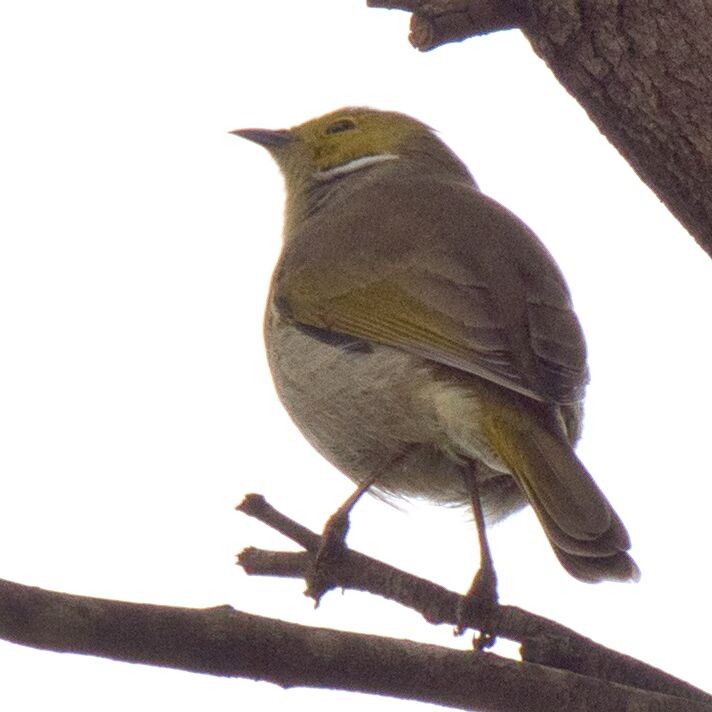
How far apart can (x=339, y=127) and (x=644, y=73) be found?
362 centimetres

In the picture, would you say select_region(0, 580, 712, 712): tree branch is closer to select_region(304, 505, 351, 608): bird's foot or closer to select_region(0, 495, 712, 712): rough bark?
select_region(0, 495, 712, 712): rough bark

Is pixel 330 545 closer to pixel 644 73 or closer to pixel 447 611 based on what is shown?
pixel 447 611

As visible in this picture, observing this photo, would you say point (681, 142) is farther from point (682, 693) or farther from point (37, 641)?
point (37, 641)

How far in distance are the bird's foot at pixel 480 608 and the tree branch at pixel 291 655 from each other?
911 mm

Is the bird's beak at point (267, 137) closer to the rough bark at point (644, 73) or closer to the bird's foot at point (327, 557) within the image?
the bird's foot at point (327, 557)

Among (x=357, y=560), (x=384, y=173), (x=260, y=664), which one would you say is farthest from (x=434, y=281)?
(x=260, y=664)

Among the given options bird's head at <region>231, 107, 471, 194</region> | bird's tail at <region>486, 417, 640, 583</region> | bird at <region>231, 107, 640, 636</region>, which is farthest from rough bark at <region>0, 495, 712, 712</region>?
bird's head at <region>231, 107, 471, 194</region>

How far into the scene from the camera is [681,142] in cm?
389

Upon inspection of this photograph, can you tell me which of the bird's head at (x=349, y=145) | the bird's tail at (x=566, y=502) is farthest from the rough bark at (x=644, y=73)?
the bird's head at (x=349, y=145)

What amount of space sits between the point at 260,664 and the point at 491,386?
5.69 ft

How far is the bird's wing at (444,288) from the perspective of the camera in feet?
15.3

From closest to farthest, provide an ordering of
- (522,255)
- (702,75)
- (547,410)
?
(702,75) < (547,410) < (522,255)

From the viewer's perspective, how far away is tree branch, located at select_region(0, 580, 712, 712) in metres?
2.94

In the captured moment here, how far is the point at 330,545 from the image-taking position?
4230 millimetres
